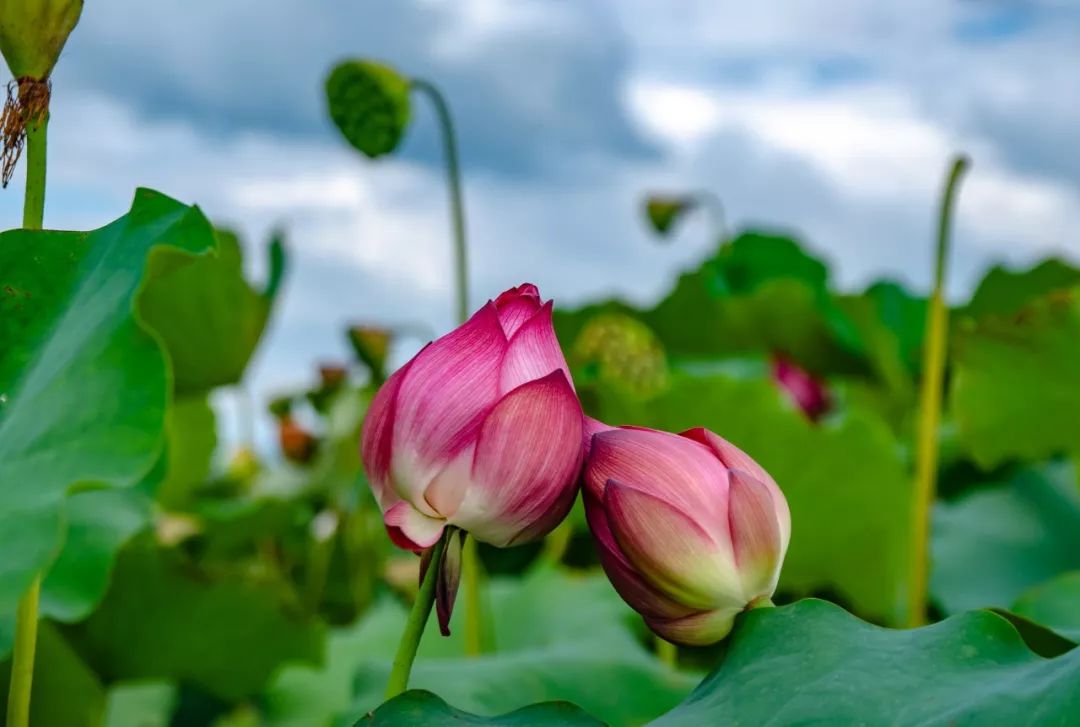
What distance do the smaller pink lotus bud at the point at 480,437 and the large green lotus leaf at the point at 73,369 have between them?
0.08 metres

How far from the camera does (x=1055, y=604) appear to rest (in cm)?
75

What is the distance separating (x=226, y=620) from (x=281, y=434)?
3.56 ft

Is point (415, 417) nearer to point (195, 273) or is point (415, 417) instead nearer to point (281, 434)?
point (195, 273)

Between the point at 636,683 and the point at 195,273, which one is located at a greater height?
the point at 195,273

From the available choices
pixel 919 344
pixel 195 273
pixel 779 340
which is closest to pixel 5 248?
pixel 195 273

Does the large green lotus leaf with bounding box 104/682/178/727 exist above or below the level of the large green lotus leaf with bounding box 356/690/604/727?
below

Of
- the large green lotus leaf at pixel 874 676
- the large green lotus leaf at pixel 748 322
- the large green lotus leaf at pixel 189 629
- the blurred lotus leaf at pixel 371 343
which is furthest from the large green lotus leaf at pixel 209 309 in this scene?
the large green lotus leaf at pixel 874 676

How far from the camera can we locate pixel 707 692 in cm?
43

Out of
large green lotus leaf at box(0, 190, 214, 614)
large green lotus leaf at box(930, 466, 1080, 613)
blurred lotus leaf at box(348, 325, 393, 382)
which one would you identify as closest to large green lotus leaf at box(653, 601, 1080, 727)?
large green lotus leaf at box(0, 190, 214, 614)

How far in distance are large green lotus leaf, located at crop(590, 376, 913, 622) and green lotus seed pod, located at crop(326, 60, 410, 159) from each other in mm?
438

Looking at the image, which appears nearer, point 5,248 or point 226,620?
point 5,248

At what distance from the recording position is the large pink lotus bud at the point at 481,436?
0.41 m

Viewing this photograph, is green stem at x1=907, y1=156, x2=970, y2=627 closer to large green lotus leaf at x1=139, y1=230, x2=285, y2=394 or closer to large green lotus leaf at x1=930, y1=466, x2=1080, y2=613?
A: large green lotus leaf at x1=930, y1=466, x2=1080, y2=613

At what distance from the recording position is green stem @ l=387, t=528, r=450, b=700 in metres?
0.42
